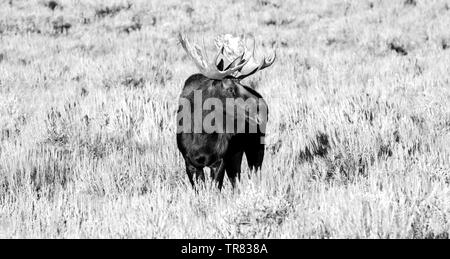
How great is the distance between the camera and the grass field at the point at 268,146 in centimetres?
255

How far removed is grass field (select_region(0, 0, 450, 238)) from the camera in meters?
2.55

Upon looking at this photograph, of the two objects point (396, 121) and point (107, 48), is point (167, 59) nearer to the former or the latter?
point (107, 48)

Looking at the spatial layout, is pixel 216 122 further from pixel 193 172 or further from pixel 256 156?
pixel 256 156

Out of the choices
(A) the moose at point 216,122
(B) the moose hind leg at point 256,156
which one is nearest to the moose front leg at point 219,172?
(A) the moose at point 216,122

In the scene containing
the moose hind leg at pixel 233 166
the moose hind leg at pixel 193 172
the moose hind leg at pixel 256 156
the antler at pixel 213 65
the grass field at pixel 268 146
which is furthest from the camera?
the moose hind leg at pixel 256 156

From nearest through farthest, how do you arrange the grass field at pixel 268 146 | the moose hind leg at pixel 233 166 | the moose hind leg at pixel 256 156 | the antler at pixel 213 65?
1. the grass field at pixel 268 146
2. the antler at pixel 213 65
3. the moose hind leg at pixel 233 166
4. the moose hind leg at pixel 256 156

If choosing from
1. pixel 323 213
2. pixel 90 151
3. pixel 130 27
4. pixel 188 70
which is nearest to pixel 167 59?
pixel 188 70

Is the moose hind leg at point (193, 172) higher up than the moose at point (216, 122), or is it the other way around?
the moose at point (216, 122)

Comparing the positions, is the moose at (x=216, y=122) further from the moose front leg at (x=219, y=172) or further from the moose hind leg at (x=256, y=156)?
the moose hind leg at (x=256, y=156)

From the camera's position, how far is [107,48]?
11195mm

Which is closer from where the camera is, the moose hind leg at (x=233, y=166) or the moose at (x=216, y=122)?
the moose at (x=216, y=122)

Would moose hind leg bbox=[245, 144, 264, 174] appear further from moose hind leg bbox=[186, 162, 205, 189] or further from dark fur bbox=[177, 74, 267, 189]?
moose hind leg bbox=[186, 162, 205, 189]

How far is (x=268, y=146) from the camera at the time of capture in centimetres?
459

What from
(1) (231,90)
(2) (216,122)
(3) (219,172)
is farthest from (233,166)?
(1) (231,90)
